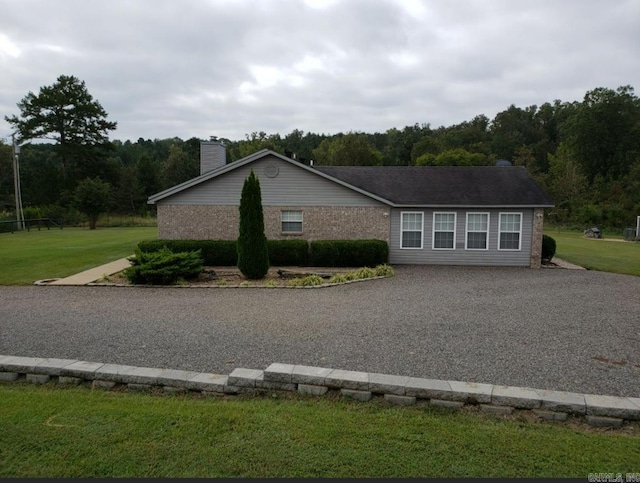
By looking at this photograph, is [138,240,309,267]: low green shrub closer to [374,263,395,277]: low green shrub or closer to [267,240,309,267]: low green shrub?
[267,240,309,267]: low green shrub

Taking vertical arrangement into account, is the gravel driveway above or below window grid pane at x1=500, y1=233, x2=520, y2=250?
below

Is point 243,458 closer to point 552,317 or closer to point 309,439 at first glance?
point 309,439

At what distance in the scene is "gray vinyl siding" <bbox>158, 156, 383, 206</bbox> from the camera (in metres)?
17.7

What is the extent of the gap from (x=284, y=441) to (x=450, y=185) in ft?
54.4

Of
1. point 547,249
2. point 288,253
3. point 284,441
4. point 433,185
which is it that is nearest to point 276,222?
point 288,253

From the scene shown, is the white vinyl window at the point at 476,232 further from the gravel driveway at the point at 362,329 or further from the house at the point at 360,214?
the gravel driveway at the point at 362,329

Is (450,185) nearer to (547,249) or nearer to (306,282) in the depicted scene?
(547,249)

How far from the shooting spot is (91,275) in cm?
1432

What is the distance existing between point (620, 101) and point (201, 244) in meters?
59.2

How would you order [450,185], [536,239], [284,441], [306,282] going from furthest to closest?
[450,185]
[536,239]
[306,282]
[284,441]

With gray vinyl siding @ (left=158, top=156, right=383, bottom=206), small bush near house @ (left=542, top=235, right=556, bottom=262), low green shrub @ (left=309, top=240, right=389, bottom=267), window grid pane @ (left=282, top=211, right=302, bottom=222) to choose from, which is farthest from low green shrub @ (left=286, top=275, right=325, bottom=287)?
small bush near house @ (left=542, top=235, right=556, bottom=262)

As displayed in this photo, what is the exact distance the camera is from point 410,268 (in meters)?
16.7

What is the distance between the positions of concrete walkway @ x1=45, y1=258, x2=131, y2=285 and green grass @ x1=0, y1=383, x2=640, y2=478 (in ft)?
30.7

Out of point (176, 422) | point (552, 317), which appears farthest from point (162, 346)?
point (552, 317)
